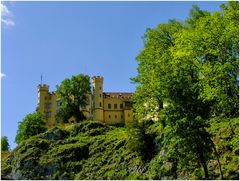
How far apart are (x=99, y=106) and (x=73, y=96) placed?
325 inches

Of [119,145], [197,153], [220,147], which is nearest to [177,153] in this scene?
[197,153]

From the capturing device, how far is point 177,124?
1213 inches

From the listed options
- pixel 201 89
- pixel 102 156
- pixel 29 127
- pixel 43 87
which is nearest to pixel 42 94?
pixel 43 87

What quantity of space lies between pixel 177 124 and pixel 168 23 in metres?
27.6

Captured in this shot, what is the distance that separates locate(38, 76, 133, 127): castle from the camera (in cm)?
9044

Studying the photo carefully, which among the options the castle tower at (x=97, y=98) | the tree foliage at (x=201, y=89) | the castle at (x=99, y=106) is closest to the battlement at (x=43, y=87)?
the castle at (x=99, y=106)

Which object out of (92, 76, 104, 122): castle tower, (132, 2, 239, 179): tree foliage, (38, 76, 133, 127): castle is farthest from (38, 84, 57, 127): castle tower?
(132, 2, 239, 179): tree foliage

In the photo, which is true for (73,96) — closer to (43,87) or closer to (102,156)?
(43,87)

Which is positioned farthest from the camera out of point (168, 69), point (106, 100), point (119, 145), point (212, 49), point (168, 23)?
point (106, 100)

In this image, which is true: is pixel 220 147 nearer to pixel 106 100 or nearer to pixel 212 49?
pixel 212 49

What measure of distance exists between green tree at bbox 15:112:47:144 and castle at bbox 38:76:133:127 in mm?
10593

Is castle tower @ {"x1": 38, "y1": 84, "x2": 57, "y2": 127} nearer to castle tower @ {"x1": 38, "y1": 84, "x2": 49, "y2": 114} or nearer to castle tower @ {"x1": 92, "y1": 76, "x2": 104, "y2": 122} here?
castle tower @ {"x1": 38, "y1": 84, "x2": 49, "y2": 114}

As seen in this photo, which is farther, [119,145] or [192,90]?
[119,145]

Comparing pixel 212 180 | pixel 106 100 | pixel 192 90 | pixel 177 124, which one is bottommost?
pixel 212 180
